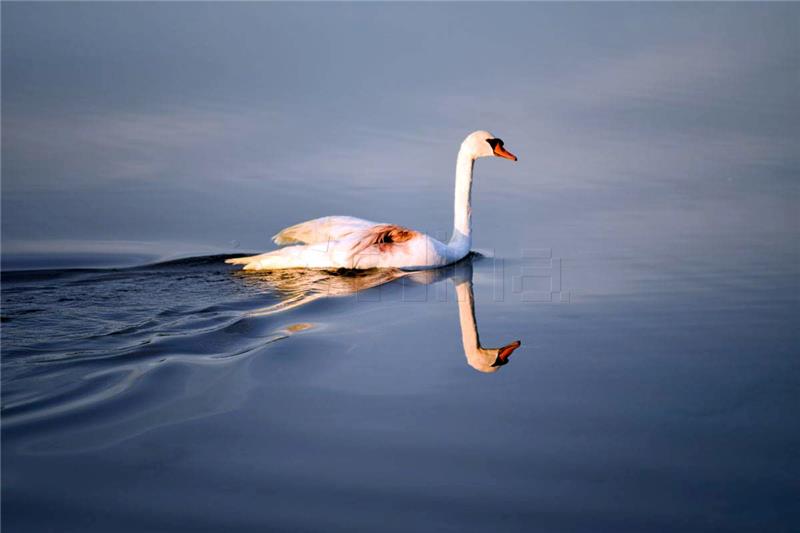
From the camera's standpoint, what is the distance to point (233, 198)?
1279cm

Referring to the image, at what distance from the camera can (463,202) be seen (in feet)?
37.2

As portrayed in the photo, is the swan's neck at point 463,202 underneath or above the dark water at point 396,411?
above

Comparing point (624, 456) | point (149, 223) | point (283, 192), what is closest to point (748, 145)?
point (283, 192)

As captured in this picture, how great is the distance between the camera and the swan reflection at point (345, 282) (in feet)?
27.0

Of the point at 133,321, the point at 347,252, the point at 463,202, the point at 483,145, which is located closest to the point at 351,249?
the point at 347,252

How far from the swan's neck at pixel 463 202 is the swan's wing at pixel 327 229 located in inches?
54.7

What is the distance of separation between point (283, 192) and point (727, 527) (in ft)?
31.6

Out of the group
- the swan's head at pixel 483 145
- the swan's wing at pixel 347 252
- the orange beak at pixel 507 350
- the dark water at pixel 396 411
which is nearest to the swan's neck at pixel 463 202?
the swan's head at pixel 483 145

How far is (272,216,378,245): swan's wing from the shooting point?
10.1 meters

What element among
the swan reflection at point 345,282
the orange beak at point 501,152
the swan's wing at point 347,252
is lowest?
the swan reflection at point 345,282

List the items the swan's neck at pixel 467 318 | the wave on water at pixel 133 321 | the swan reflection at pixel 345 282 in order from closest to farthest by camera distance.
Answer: the wave on water at pixel 133 321 < the swan's neck at pixel 467 318 < the swan reflection at pixel 345 282

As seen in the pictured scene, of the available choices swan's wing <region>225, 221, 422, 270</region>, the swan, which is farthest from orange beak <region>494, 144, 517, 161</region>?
swan's wing <region>225, 221, 422, 270</region>

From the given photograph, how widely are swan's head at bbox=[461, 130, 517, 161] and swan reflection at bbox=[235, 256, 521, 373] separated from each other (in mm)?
1435

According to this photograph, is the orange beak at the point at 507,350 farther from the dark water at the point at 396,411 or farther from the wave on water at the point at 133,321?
the wave on water at the point at 133,321
